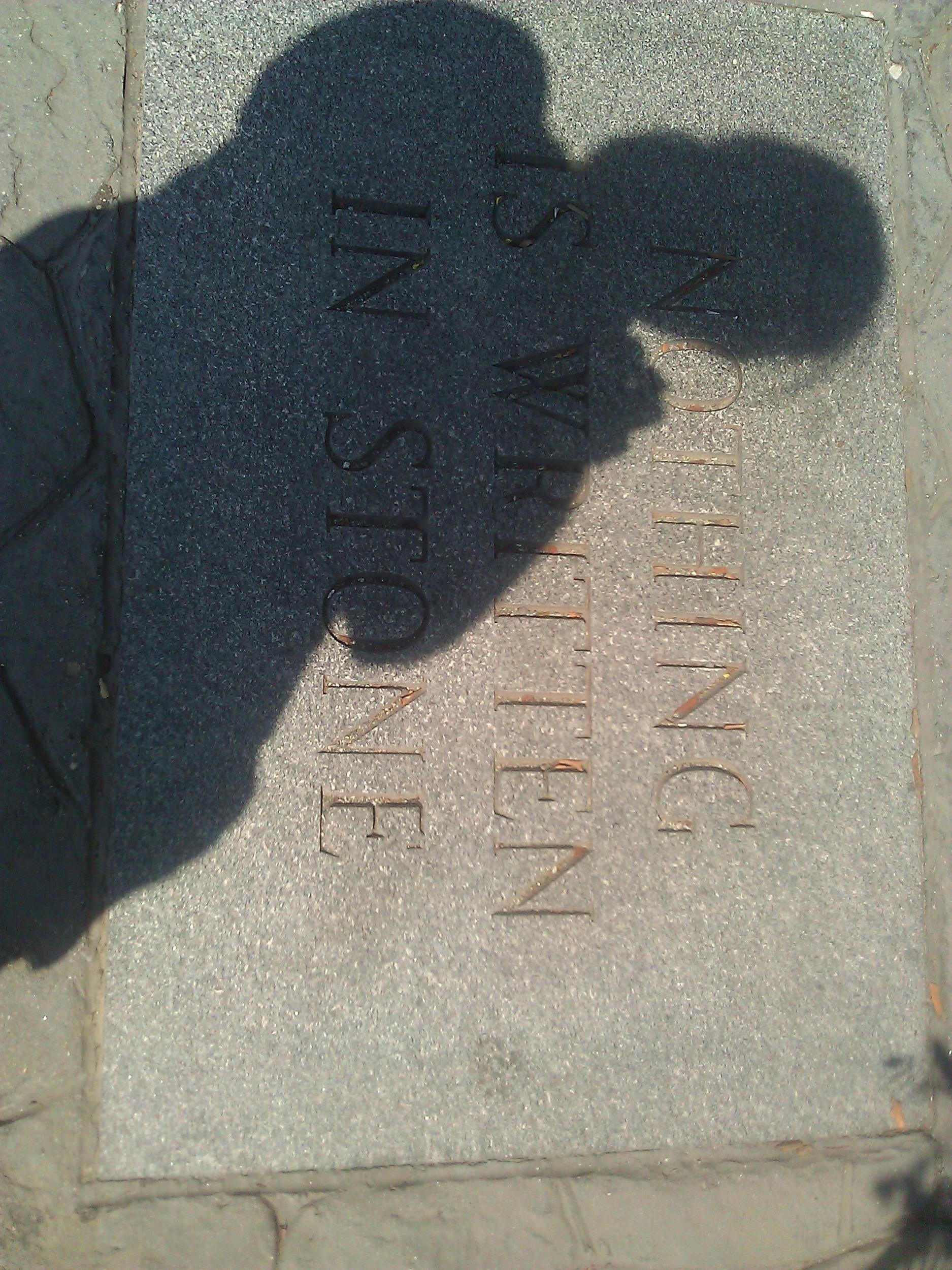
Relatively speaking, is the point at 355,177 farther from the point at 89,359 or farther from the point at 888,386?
the point at 888,386

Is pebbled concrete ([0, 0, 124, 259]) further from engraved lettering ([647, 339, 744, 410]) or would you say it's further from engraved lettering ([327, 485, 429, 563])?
engraved lettering ([647, 339, 744, 410])

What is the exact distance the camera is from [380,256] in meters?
1.93

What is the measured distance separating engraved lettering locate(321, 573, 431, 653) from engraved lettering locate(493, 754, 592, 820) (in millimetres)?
284

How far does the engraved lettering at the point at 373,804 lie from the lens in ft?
5.90

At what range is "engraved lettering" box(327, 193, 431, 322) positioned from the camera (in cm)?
191

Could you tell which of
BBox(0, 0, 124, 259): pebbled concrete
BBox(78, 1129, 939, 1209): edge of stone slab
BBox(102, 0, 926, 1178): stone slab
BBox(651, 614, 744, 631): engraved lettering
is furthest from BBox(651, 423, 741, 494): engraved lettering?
BBox(78, 1129, 939, 1209): edge of stone slab

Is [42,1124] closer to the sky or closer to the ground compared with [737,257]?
closer to the ground

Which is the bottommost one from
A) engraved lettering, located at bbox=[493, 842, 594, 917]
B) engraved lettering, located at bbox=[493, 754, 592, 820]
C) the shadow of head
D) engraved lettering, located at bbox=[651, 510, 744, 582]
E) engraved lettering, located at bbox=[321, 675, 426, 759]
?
the shadow of head

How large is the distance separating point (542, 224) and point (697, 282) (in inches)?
13.6

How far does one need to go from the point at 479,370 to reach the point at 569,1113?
1.42 m

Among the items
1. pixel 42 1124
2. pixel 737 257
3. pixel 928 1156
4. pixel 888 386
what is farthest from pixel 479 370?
pixel 928 1156

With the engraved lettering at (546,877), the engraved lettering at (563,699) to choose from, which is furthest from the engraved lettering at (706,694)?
the engraved lettering at (546,877)

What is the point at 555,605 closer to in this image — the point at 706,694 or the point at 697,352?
the point at 706,694

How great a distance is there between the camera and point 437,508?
74.8 inches
